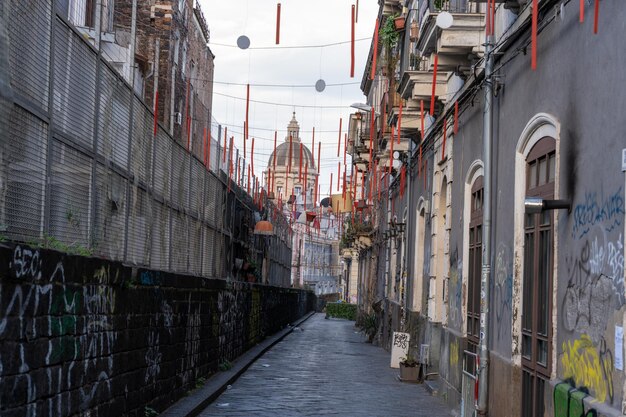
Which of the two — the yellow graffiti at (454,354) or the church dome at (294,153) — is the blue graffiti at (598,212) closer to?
the yellow graffiti at (454,354)

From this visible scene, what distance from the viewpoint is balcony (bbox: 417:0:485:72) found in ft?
45.3

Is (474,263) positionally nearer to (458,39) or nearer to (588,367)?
(458,39)

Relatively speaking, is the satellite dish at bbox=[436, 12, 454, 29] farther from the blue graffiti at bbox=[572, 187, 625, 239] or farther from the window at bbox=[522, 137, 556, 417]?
the blue graffiti at bbox=[572, 187, 625, 239]

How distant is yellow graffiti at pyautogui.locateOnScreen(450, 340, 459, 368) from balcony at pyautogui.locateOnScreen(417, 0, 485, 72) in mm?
3999

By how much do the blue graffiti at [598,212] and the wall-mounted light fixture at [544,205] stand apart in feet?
0.48

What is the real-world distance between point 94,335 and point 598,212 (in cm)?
429

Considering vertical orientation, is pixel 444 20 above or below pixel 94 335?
above

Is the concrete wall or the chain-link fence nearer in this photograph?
the chain-link fence

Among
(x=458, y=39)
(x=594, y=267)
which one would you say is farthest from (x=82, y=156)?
(x=458, y=39)

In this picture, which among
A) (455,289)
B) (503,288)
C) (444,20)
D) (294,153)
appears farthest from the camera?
(294,153)

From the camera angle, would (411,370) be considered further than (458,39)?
Yes

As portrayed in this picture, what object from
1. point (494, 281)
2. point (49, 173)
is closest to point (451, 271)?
point (494, 281)

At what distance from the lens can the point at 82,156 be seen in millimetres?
8672

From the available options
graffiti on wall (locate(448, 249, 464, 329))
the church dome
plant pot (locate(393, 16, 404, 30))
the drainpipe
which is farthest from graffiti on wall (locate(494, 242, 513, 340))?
the church dome
